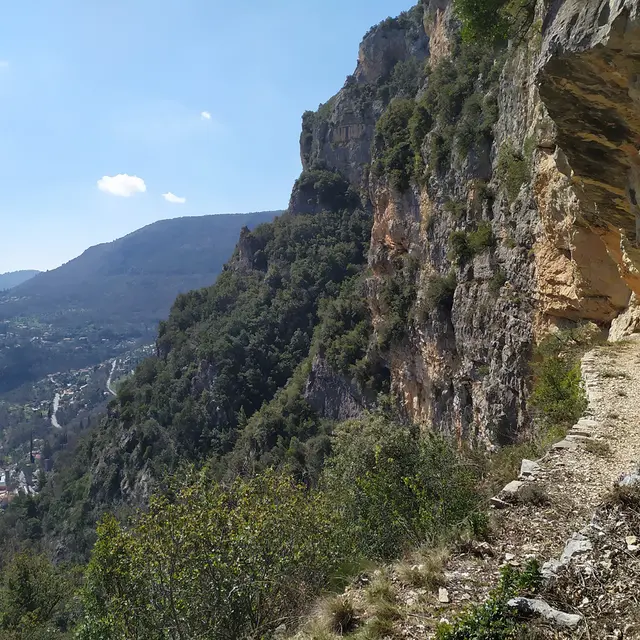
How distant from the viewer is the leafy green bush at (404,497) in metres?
6.97

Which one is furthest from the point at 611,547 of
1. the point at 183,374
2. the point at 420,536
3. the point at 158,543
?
the point at 183,374

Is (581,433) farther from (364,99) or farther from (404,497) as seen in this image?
(364,99)

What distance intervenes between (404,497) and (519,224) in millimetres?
10994

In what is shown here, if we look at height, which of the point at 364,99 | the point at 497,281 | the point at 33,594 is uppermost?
the point at 364,99

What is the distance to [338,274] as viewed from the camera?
5850 cm

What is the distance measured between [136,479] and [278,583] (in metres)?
51.2

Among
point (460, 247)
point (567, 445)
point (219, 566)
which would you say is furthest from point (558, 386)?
point (460, 247)

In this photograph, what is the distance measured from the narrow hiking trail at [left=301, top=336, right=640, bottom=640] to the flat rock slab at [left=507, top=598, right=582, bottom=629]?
32mm

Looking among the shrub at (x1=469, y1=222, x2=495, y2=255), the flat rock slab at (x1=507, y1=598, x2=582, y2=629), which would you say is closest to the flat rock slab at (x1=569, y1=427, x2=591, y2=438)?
the flat rock slab at (x1=507, y1=598, x2=582, y2=629)

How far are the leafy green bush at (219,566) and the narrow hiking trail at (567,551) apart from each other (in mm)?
1435

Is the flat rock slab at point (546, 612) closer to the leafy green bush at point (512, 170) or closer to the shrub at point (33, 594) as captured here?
the leafy green bush at point (512, 170)

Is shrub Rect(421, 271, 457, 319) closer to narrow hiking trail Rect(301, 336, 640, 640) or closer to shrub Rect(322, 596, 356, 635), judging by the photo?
narrow hiking trail Rect(301, 336, 640, 640)

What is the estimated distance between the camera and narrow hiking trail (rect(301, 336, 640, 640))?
3.92 m

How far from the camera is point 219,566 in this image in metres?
6.43
